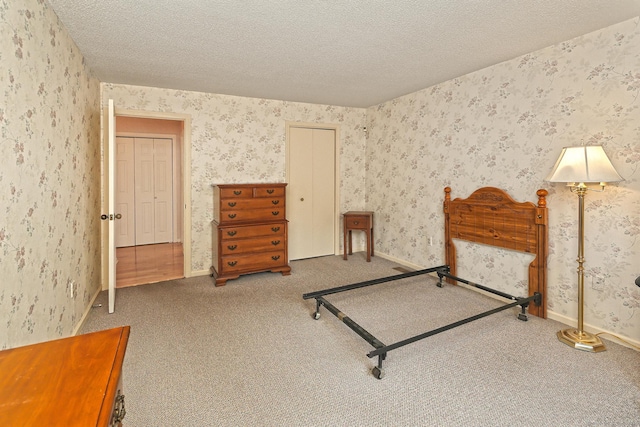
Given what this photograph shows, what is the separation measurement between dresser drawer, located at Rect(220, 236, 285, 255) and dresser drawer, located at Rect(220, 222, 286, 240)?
0.16 feet

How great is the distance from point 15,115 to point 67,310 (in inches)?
58.7

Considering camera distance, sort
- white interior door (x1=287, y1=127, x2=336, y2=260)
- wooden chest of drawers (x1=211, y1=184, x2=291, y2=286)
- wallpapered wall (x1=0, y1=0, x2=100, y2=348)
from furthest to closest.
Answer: white interior door (x1=287, y1=127, x2=336, y2=260), wooden chest of drawers (x1=211, y1=184, x2=291, y2=286), wallpapered wall (x1=0, y1=0, x2=100, y2=348)

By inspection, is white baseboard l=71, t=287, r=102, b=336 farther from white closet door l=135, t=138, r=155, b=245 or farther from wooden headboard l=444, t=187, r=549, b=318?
wooden headboard l=444, t=187, r=549, b=318

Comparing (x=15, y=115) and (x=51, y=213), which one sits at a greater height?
(x=15, y=115)

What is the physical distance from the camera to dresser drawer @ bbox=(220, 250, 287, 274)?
407 cm

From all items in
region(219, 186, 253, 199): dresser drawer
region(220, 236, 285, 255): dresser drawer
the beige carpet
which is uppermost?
region(219, 186, 253, 199): dresser drawer

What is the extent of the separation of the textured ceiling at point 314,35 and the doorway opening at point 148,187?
2585 millimetres

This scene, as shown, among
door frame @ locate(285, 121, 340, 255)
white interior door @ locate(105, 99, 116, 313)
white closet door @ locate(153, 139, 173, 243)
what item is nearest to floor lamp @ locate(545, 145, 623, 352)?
door frame @ locate(285, 121, 340, 255)

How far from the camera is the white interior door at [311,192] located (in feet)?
16.7

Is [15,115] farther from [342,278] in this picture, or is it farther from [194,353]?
[342,278]

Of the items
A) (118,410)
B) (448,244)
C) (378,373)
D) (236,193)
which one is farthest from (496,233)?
(118,410)

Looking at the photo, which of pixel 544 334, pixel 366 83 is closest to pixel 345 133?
pixel 366 83

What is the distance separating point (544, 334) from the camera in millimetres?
2699

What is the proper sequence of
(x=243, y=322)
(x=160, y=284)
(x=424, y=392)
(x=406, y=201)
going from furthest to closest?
1. (x=406, y=201)
2. (x=160, y=284)
3. (x=243, y=322)
4. (x=424, y=392)
